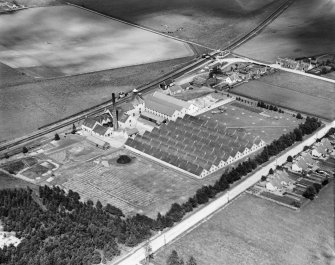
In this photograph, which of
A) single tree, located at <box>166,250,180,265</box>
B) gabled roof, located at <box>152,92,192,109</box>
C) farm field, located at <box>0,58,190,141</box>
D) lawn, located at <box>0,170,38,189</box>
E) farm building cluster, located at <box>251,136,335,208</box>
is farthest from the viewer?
gabled roof, located at <box>152,92,192,109</box>

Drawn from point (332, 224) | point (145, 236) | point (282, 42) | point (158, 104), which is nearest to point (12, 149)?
point (158, 104)

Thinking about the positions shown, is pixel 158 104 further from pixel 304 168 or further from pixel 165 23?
pixel 165 23

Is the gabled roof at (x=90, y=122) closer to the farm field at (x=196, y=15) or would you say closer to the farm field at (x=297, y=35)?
the farm field at (x=297, y=35)

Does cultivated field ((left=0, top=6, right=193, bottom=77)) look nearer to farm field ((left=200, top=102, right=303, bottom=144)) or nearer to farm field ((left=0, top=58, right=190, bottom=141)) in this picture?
farm field ((left=0, top=58, right=190, bottom=141))

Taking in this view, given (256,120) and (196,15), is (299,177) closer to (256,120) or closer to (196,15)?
(256,120)

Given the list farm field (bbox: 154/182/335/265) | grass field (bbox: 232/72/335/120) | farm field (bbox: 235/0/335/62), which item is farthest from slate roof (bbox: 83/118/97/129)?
farm field (bbox: 235/0/335/62)

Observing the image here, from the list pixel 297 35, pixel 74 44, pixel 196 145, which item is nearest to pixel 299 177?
pixel 196 145

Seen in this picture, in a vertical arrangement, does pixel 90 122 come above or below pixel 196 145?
below
